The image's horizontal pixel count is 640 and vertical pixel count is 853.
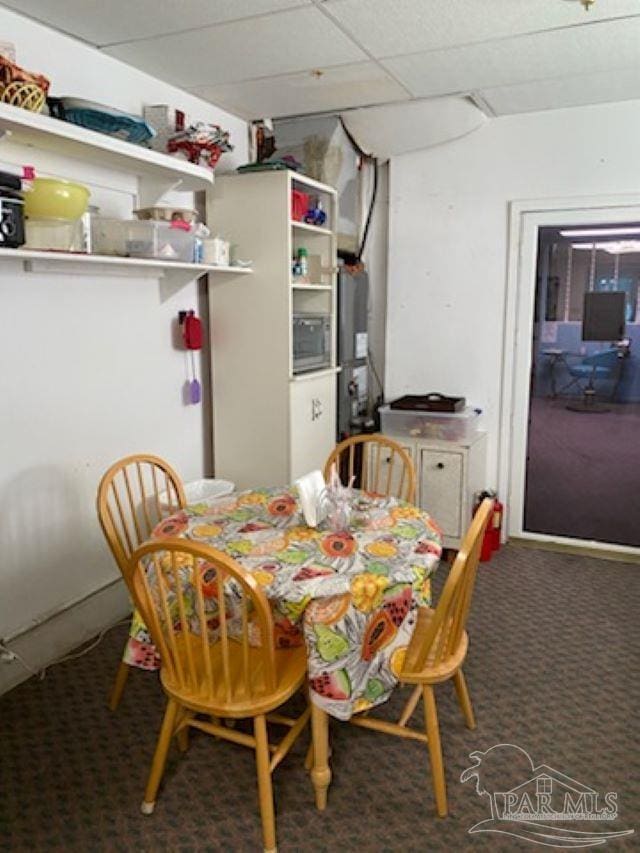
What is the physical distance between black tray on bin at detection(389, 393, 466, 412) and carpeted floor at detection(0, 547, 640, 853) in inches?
51.2

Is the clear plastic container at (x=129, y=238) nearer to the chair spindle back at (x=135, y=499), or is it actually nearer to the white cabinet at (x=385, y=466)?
the chair spindle back at (x=135, y=499)

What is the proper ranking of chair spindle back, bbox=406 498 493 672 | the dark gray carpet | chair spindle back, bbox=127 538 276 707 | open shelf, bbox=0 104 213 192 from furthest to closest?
the dark gray carpet → open shelf, bbox=0 104 213 192 → chair spindle back, bbox=406 498 493 672 → chair spindle back, bbox=127 538 276 707

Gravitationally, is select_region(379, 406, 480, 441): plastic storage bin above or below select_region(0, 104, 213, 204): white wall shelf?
below

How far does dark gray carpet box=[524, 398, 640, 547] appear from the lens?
408 cm

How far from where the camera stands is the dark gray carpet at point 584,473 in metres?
4.08

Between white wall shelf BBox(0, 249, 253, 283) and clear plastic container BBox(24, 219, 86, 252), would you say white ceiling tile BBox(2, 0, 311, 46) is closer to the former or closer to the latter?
clear plastic container BBox(24, 219, 86, 252)

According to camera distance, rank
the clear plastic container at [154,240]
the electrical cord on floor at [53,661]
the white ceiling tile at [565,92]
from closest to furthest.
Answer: the electrical cord on floor at [53,661] → the clear plastic container at [154,240] → the white ceiling tile at [565,92]

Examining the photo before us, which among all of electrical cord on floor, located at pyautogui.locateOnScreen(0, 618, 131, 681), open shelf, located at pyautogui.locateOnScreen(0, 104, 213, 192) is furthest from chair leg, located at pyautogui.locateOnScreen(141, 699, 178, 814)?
open shelf, located at pyautogui.locateOnScreen(0, 104, 213, 192)

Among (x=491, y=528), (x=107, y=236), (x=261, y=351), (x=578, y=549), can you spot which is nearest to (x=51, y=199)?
(x=107, y=236)

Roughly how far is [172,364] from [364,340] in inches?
57.1

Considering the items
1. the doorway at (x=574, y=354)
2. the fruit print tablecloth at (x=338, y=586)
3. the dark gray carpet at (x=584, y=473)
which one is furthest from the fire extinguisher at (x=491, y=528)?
the fruit print tablecloth at (x=338, y=586)

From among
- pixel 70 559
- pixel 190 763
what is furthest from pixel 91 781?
pixel 70 559

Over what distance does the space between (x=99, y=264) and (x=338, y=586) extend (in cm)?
168

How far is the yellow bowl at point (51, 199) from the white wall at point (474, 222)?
7.66 ft
